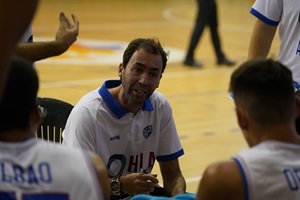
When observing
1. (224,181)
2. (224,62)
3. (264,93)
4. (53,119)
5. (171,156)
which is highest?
(264,93)

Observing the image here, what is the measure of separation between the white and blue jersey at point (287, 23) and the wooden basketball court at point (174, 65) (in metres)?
1.46

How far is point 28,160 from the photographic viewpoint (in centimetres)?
236

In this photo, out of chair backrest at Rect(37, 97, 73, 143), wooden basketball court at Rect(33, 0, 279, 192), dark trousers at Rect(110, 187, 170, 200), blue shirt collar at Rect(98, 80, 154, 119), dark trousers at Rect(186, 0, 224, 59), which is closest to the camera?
dark trousers at Rect(110, 187, 170, 200)

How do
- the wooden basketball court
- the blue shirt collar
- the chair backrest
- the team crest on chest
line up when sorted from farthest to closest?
the wooden basketball court → the chair backrest → the team crest on chest → the blue shirt collar

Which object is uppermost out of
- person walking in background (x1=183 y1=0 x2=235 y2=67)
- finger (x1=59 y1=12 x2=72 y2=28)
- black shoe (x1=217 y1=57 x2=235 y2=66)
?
finger (x1=59 y1=12 x2=72 y2=28)

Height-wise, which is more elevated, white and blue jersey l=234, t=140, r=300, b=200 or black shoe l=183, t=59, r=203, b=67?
white and blue jersey l=234, t=140, r=300, b=200

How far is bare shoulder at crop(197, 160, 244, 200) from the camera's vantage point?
8.33 feet

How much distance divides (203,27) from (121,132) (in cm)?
836

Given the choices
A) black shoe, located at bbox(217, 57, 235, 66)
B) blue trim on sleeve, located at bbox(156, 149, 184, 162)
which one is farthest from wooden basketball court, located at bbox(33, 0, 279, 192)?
blue trim on sleeve, located at bbox(156, 149, 184, 162)

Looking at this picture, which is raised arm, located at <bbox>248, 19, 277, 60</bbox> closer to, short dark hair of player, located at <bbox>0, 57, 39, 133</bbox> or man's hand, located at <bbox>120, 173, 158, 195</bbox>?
man's hand, located at <bbox>120, 173, 158, 195</bbox>

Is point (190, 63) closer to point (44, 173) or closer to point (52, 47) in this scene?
point (52, 47)

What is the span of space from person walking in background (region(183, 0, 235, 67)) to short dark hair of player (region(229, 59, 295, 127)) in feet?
32.0

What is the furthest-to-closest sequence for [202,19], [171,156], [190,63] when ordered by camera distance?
[190,63], [202,19], [171,156]

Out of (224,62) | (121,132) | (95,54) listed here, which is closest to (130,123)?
(121,132)
